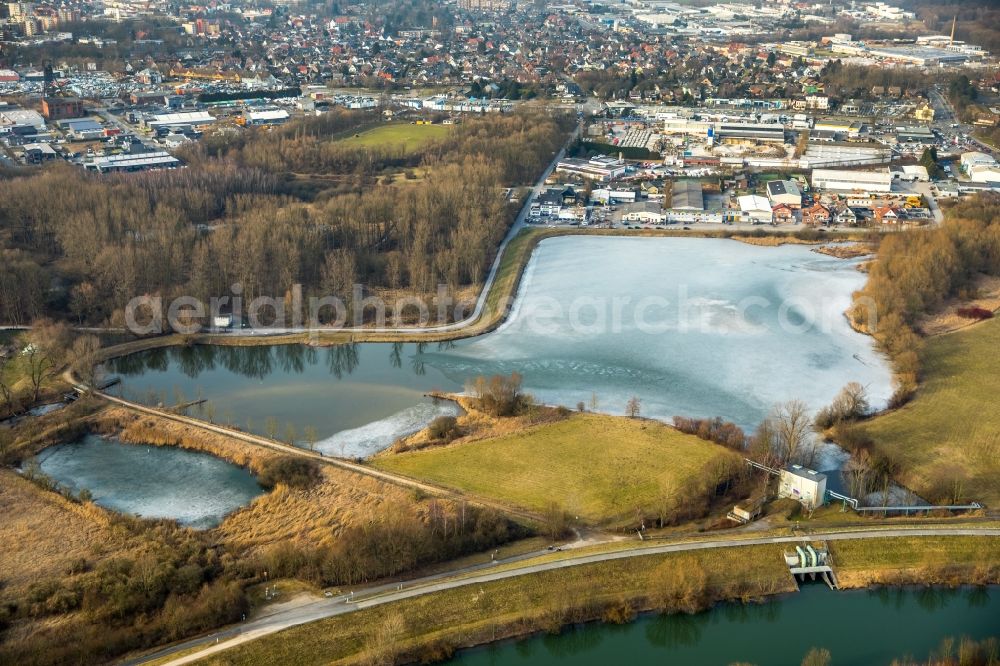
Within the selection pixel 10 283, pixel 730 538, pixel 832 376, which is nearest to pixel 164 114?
pixel 10 283

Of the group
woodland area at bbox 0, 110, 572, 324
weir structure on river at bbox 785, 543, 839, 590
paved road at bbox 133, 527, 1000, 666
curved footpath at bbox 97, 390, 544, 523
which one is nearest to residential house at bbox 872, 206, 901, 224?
woodland area at bbox 0, 110, 572, 324

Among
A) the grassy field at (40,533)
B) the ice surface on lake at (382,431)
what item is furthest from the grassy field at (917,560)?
the grassy field at (40,533)

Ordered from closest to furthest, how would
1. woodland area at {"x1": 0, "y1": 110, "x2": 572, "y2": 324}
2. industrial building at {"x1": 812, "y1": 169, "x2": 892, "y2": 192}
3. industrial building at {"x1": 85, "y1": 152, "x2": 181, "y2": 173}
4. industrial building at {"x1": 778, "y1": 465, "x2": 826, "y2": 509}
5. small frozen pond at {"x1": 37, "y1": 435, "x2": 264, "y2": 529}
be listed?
industrial building at {"x1": 778, "y1": 465, "x2": 826, "y2": 509} → small frozen pond at {"x1": 37, "y1": 435, "x2": 264, "y2": 529} → woodland area at {"x1": 0, "y1": 110, "x2": 572, "y2": 324} → industrial building at {"x1": 85, "y1": 152, "x2": 181, "y2": 173} → industrial building at {"x1": 812, "y1": 169, "x2": 892, "y2": 192}

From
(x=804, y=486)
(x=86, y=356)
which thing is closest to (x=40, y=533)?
(x=86, y=356)

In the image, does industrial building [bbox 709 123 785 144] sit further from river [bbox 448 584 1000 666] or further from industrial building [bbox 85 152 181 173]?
river [bbox 448 584 1000 666]

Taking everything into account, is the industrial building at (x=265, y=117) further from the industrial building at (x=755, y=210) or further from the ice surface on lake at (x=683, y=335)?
the industrial building at (x=755, y=210)

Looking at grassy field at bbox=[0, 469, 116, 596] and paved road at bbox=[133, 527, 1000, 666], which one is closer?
paved road at bbox=[133, 527, 1000, 666]
